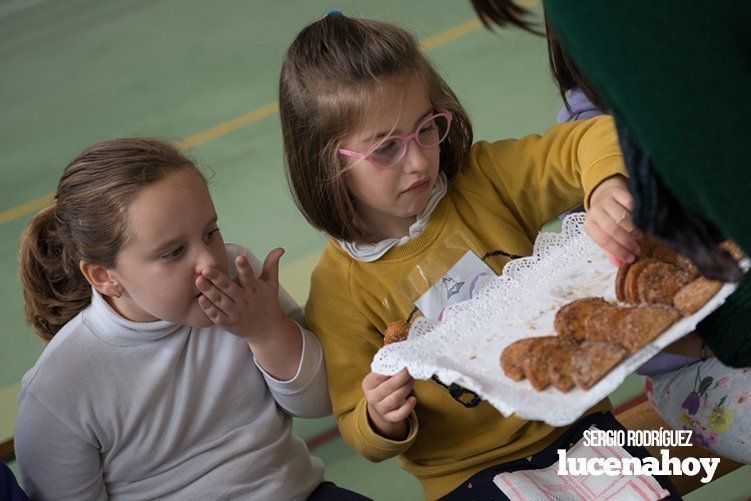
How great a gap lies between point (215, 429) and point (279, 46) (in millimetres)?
2872

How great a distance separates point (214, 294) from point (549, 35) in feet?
2.23

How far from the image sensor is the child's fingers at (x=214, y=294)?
151cm

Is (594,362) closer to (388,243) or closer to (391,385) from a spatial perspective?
(391,385)

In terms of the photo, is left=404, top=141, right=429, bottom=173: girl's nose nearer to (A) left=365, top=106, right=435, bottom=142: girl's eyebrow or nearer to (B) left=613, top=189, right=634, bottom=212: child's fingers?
(A) left=365, top=106, right=435, bottom=142: girl's eyebrow

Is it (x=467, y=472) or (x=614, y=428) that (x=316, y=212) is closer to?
(x=467, y=472)

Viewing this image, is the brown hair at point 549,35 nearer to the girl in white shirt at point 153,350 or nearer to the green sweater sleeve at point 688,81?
the green sweater sleeve at point 688,81

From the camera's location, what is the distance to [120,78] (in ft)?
14.7

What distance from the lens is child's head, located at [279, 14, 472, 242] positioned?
4.98 feet

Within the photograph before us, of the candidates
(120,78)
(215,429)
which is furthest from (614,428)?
(120,78)

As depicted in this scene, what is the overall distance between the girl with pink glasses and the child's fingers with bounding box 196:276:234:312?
19 centimetres

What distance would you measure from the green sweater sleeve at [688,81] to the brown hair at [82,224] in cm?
89

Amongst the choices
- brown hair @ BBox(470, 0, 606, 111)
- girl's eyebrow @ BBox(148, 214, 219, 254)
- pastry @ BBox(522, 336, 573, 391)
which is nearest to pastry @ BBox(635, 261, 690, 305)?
pastry @ BBox(522, 336, 573, 391)

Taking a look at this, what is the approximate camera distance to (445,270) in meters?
1.60

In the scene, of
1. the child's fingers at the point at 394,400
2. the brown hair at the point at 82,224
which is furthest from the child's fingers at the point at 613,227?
the brown hair at the point at 82,224
